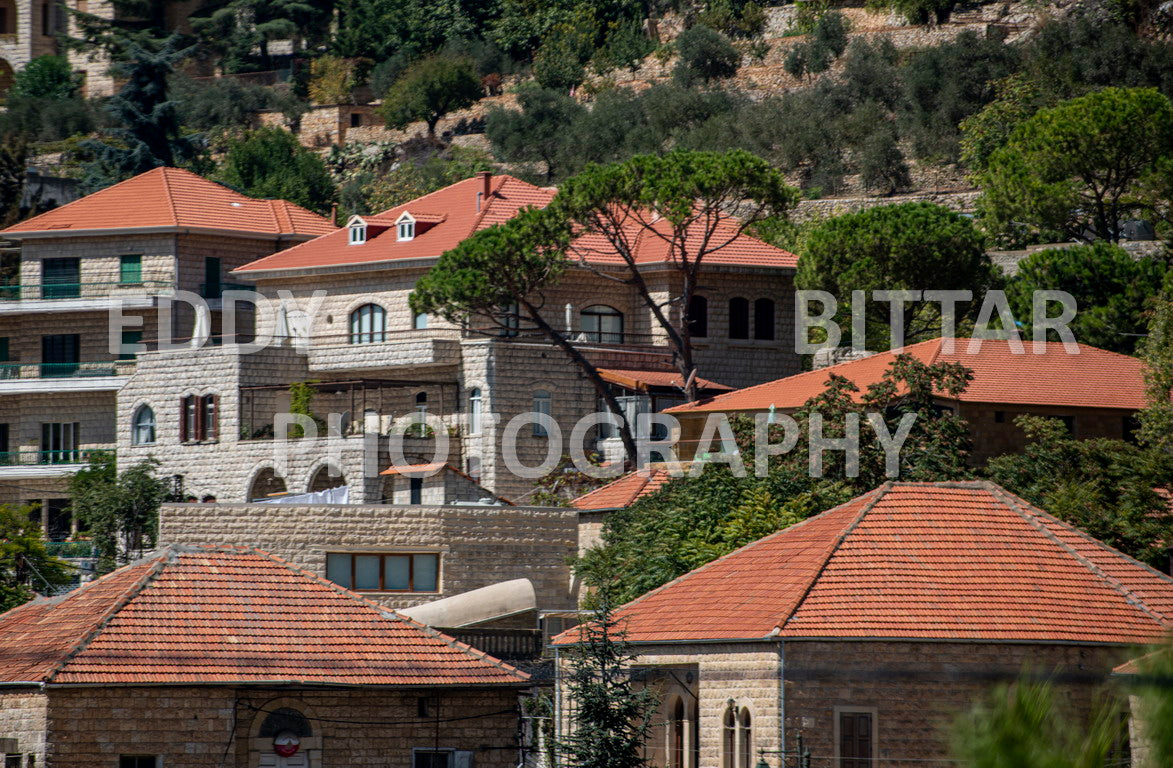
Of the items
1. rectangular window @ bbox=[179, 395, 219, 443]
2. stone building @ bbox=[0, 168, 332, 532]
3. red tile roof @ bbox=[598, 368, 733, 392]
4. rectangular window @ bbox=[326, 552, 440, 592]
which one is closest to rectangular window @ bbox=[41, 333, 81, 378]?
stone building @ bbox=[0, 168, 332, 532]

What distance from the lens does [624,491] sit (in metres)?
40.9

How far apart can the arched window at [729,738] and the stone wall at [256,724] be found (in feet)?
11.6

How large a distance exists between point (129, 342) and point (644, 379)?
17442 mm

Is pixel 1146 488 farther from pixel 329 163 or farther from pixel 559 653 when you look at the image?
pixel 329 163

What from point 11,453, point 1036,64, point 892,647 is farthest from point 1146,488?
point 1036,64

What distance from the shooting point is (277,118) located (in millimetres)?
90375

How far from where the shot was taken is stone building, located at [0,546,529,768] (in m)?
25.6

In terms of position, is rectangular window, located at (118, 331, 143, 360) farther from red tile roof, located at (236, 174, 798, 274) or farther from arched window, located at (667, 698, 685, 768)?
arched window, located at (667, 698, 685, 768)

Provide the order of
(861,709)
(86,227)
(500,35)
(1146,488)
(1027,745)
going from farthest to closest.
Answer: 1. (500,35)
2. (86,227)
3. (1146,488)
4. (861,709)
5. (1027,745)

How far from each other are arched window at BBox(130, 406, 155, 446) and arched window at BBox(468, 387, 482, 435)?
8.66 m

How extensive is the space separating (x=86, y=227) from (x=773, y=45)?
39.9 m

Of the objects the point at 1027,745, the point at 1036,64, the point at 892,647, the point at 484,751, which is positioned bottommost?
the point at 484,751

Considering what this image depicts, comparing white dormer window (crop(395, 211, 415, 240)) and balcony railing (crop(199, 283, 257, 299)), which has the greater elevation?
white dormer window (crop(395, 211, 415, 240))

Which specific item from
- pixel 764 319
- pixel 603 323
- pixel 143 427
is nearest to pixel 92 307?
pixel 143 427
